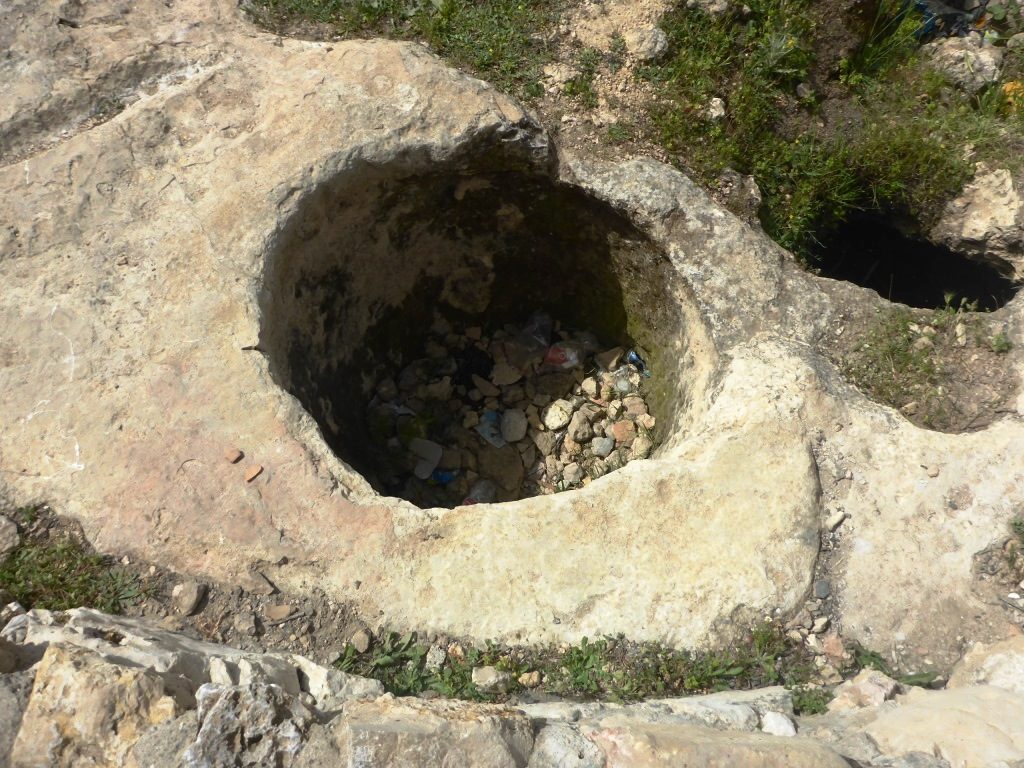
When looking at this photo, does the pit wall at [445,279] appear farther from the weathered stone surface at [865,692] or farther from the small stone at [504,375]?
the weathered stone surface at [865,692]

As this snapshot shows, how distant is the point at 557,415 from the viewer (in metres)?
4.19

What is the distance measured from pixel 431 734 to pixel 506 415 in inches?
99.5

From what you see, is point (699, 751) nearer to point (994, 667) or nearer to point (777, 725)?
point (777, 725)

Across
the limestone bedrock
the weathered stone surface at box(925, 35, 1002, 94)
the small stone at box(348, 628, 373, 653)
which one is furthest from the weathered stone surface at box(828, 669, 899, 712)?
the weathered stone surface at box(925, 35, 1002, 94)

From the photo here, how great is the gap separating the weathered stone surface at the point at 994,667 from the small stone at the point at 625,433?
187 cm

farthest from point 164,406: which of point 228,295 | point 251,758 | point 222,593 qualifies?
point 251,758

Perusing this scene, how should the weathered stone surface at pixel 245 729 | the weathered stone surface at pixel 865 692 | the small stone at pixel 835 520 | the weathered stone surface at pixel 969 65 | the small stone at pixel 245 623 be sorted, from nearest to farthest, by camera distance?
the weathered stone surface at pixel 245 729 < the weathered stone surface at pixel 865 692 < the small stone at pixel 245 623 < the small stone at pixel 835 520 < the weathered stone surface at pixel 969 65

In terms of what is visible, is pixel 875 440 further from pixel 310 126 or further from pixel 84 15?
pixel 84 15

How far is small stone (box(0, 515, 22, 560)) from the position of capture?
8.41ft

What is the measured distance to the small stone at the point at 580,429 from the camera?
13.5 feet

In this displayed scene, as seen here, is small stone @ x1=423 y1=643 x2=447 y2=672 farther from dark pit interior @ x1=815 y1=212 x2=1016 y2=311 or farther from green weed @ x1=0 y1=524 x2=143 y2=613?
dark pit interior @ x1=815 y1=212 x2=1016 y2=311

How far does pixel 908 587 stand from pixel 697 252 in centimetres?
157

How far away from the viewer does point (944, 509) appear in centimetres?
269

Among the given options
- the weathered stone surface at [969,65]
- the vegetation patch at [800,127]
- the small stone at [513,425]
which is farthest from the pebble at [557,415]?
the weathered stone surface at [969,65]
